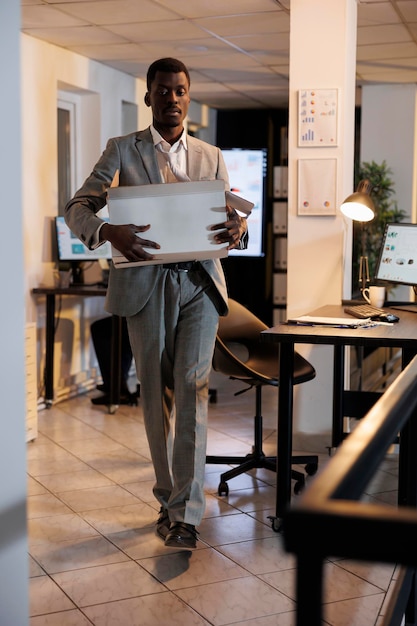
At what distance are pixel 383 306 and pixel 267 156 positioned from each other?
492 cm

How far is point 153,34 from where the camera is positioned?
5707mm

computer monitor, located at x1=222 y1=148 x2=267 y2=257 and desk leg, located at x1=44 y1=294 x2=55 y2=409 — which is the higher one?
Result: computer monitor, located at x1=222 y1=148 x2=267 y2=257

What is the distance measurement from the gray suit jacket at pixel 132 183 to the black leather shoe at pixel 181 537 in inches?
30.7

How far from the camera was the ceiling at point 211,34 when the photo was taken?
499cm

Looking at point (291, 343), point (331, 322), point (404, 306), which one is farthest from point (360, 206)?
point (291, 343)

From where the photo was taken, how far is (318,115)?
14.7 feet

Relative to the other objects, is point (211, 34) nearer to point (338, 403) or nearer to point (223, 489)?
point (338, 403)

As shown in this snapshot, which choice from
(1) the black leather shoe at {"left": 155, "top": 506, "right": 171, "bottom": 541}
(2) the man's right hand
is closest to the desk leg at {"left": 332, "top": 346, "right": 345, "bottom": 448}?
(1) the black leather shoe at {"left": 155, "top": 506, "right": 171, "bottom": 541}

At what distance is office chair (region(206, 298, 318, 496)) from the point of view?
386 cm

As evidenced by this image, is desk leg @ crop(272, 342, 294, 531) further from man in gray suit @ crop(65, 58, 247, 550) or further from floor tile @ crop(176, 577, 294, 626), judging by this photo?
floor tile @ crop(176, 577, 294, 626)

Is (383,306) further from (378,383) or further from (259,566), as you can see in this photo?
(378,383)

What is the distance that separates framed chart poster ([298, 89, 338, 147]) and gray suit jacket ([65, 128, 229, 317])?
4.90 ft

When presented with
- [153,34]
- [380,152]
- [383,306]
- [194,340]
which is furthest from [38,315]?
[380,152]

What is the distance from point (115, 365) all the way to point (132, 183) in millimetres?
2661
